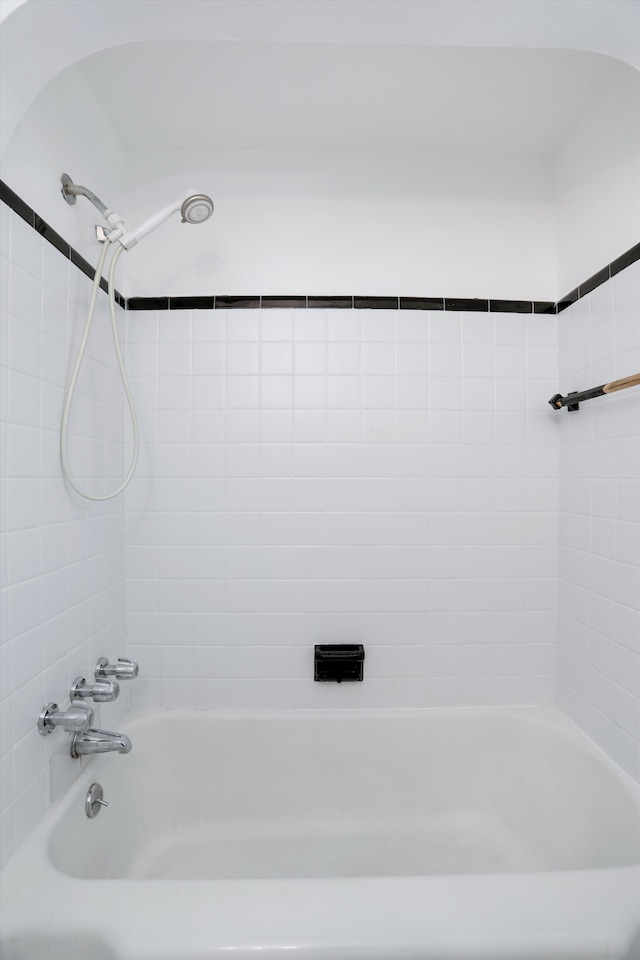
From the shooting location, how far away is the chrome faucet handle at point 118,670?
1483mm

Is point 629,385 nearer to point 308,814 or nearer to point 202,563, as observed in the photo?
point 202,563

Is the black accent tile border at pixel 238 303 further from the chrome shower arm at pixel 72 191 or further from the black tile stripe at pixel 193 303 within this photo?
the chrome shower arm at pixel 72 191

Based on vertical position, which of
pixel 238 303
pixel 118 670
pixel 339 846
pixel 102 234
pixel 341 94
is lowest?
pixel 339 846

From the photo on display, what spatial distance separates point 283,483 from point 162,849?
124 cm

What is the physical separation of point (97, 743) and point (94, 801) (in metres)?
0.20

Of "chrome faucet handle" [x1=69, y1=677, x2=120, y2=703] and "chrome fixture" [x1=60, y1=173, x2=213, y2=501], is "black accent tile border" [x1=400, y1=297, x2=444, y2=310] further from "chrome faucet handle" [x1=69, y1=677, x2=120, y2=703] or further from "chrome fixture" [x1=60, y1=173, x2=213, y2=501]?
"chrome faucet handle" [x1=69, y1=677, x2=120, y2=703]

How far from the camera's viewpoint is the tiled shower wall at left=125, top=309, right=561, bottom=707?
5.73 feet

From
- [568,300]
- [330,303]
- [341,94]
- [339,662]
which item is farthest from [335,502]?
[341,94]

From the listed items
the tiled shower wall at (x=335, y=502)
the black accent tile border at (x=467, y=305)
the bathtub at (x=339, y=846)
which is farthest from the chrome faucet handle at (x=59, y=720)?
the black accent tile border at (x=467, y=305)

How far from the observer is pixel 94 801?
135 centimetres

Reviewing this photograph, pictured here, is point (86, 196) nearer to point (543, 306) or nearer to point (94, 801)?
point (543, 306)

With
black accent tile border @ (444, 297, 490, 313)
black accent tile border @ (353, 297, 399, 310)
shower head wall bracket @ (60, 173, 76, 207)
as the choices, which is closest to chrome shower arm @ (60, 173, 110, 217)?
shower head wall bracket @ (60, 173, 76, 207)

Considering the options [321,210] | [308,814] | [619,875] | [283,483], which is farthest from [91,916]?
[321,210]

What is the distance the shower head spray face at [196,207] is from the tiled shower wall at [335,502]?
0.37 m
